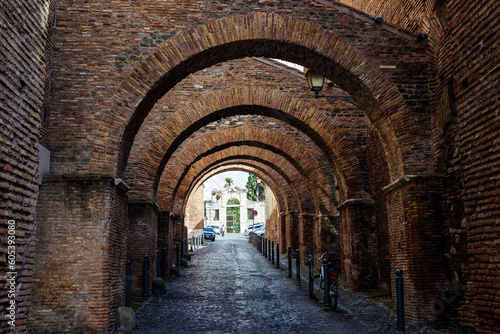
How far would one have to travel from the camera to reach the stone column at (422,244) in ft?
25.8

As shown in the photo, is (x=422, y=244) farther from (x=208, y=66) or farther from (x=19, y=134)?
(x=19, y=134)

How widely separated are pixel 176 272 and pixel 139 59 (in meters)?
9.34

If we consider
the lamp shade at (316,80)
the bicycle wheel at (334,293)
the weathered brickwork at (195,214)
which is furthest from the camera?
the weathered brickwork at (195,214)

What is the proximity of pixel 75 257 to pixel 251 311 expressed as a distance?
137 inches

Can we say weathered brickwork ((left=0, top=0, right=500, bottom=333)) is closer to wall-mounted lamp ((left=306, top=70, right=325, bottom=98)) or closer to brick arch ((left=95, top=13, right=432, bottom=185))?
brick arch ((left=95, top=13, right=432, bottom=185))

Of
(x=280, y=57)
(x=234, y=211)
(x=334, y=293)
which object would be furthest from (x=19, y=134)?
(x=234, y=211)

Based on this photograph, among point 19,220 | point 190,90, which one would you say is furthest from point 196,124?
point 19,220

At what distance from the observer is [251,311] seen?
8914 millimetres

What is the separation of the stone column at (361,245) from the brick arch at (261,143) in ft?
11.8

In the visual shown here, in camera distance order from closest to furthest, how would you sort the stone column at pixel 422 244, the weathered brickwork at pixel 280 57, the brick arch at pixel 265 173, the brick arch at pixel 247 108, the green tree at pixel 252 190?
the weathered brickwork at pixel 280 57 < the stone column at pixel 422 244 < the brick arch at pixel 247 108 < the brick arch at pixel 265 173 < the green tree at pixel 252 190

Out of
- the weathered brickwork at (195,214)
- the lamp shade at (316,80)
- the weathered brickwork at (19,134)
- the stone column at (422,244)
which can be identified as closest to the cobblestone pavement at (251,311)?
the stone column at (422,244)

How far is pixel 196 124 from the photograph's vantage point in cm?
1355

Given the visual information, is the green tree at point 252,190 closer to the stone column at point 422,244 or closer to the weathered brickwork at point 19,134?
the stone column at point 422,244

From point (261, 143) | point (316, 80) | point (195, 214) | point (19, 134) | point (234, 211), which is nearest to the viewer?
point (19, 134)
